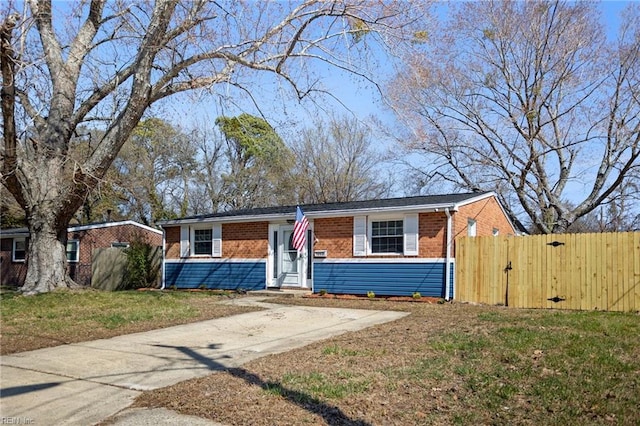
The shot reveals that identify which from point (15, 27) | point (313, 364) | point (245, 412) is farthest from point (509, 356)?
point (15, 27)

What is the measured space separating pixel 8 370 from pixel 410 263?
36.0 feet

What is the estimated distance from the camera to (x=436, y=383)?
19.4 feet

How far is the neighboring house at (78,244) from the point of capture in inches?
1027

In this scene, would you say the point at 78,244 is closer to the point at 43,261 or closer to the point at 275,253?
the point at 43,261

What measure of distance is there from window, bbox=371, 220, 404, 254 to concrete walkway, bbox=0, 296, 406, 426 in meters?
4.43

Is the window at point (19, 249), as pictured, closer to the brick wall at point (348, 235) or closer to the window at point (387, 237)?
the brick wall at point (348, 235)

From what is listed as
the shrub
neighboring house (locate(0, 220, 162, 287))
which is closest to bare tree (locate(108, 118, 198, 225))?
neighboring house (locate(0, 220, 162, 287))

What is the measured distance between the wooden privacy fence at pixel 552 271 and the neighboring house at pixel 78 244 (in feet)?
53.5

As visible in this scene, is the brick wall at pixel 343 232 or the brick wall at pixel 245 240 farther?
the brick wall at pixel 245 240

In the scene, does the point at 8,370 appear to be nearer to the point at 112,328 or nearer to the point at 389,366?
the point at 112,328

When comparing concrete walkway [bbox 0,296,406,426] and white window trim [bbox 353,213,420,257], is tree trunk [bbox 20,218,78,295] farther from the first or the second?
white window trim [bbox 353,213,420,257]

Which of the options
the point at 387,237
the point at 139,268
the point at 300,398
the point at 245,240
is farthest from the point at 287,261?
the point at 300,398

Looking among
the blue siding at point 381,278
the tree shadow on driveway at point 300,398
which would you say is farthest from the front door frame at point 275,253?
the tree shadow on driveway at point 300,398

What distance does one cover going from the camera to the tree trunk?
15232 mm
